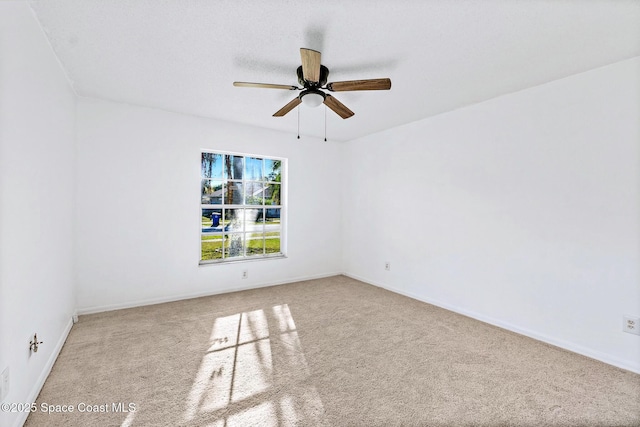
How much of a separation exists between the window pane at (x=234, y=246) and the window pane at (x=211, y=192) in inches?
22.6

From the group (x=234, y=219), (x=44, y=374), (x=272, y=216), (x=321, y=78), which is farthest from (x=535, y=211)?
(x=44, y=374)

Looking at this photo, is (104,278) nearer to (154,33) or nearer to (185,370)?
(185,370)

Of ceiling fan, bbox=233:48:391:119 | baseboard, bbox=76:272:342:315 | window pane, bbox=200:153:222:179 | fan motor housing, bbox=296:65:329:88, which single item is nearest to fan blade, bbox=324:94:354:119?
ceiling fan, bbox=233:48:391:119

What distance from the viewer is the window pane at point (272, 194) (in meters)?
4.65

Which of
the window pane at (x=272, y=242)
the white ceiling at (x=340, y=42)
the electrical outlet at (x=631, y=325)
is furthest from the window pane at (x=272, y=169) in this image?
the electrical outlet at (x=631, y=325)

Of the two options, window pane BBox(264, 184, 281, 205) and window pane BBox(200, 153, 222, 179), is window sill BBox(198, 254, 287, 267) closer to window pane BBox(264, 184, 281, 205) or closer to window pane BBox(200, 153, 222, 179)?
window pane BBox(264, 184, 281, 205)

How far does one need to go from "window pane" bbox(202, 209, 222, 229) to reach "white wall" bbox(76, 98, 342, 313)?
0.17 metres

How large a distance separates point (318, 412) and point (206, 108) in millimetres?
3400

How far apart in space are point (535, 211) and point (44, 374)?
430 cm

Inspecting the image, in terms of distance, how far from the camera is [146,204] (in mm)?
3578

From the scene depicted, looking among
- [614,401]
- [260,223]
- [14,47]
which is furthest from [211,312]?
[614,401]

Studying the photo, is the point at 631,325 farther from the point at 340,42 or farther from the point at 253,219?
the point at 253,219

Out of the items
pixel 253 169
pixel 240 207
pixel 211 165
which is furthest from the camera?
pixel 253 169

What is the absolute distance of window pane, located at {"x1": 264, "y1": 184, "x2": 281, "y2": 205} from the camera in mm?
4652
